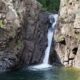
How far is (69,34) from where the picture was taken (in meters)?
40.1

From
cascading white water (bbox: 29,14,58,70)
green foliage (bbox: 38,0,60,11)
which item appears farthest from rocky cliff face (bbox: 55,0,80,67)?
green foliage (bbox: 38,0,60,11)

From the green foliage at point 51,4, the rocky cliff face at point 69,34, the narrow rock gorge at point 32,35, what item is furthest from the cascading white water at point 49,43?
the green foliage at point 51,4

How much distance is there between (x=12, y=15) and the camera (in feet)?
126

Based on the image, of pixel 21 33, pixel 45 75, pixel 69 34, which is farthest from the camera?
pixel 69 34

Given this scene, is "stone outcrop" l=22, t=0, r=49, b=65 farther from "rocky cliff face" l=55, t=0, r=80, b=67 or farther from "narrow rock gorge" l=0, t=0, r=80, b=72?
"rocky cliff face" l=55, t=0, r=80, b=67

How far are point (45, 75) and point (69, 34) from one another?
8516mm

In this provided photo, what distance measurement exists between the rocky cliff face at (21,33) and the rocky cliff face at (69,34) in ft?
8.77

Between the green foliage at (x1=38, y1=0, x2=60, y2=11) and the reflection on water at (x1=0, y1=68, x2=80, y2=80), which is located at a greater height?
the green foliage at (x1=38, y1=0, x2=60, y2=11)

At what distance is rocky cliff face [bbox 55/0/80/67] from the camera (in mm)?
38969

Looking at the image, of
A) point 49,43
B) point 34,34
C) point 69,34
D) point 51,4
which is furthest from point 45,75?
point 51,4

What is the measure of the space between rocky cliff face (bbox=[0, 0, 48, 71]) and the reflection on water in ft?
8.50

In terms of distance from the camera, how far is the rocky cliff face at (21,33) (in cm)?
3684

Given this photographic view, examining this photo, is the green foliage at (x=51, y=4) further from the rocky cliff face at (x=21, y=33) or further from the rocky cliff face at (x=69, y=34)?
the rocky cliff face at (x=69, y=34)

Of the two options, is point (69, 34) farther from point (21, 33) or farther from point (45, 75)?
point (45, 75)
